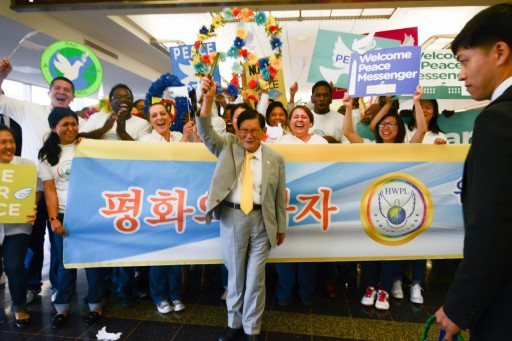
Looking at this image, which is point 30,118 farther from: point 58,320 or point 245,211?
point 245,211

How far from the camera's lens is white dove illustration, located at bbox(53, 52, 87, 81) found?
304 cm

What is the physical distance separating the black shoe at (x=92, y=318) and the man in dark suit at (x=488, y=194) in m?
2.34

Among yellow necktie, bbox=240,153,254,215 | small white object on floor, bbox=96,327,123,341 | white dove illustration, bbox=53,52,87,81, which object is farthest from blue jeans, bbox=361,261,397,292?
white dove illustration, bbox=53,52,87,81

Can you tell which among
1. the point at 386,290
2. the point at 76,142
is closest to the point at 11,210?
the point at 76,142

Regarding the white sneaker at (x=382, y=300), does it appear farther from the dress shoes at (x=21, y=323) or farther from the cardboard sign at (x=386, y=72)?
the dress shoes at (x=21, y=323)

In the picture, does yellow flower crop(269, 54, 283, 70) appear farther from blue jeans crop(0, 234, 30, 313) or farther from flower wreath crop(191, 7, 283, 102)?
blue jeans crop(0, 234, 30, 313)

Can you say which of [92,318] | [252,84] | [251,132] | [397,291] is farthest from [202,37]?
[397,291]

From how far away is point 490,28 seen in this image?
0.82 metres

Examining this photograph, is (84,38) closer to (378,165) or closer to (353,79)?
(353,79)

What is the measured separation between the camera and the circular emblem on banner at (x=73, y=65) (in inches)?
118

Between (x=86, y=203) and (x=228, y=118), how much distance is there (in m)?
1.44

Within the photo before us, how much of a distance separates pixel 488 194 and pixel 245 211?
1419mm

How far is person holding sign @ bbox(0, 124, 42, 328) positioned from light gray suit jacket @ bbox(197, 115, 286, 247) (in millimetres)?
1281

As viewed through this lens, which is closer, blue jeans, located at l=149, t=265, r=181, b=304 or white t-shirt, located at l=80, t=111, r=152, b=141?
blue jeans, located at l=149, t=265, r=181, b=304
